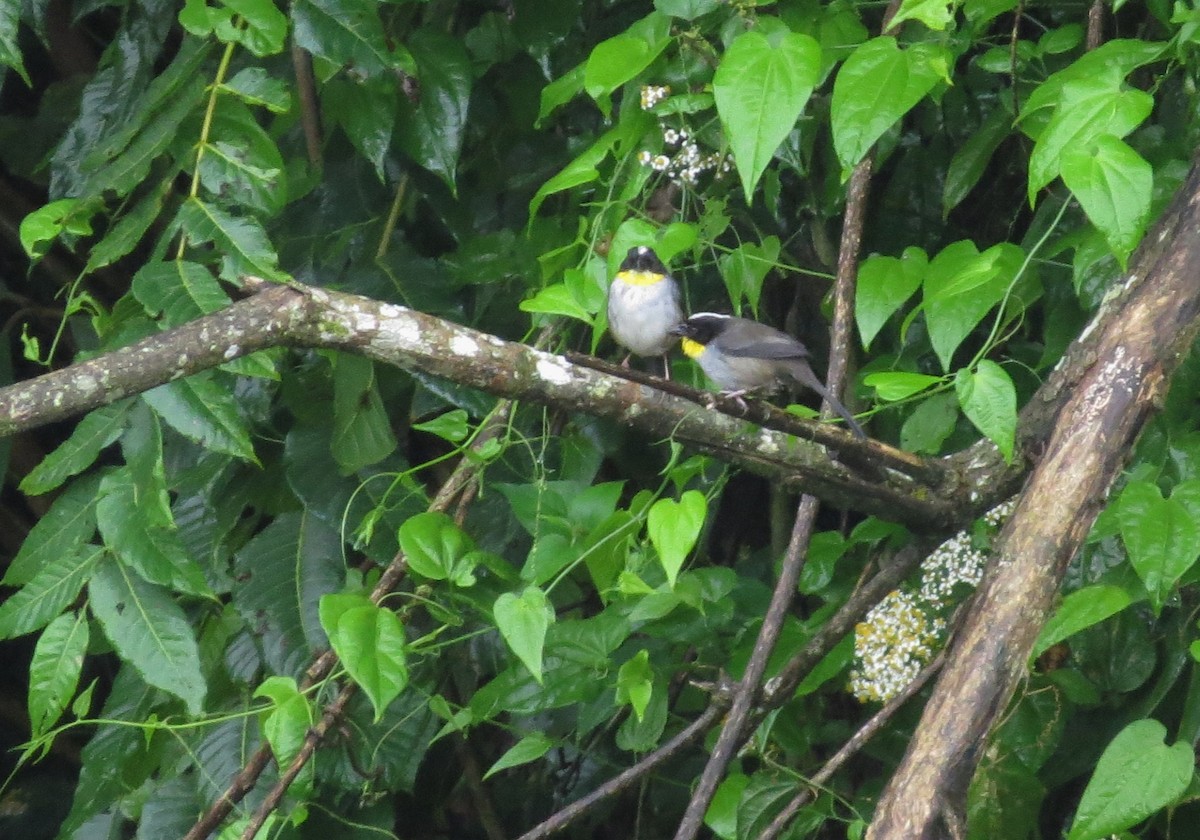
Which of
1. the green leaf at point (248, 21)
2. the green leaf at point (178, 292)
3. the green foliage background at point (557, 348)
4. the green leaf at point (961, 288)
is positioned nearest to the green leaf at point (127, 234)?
the green foliage background at point (557, 348)

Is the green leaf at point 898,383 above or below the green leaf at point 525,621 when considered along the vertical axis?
above

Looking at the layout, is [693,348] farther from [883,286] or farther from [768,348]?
[883,286]

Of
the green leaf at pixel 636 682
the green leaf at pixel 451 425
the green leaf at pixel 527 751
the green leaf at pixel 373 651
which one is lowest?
the green leaf at pixel 527 751

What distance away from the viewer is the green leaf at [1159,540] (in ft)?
5.95

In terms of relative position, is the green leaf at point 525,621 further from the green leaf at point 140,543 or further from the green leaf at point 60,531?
the green leaf at point 60,531

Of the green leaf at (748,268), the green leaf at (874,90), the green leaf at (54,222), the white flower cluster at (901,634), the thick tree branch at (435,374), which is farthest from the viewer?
the green leaf at (748,268)

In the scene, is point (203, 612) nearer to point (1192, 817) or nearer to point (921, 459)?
point (921, 459)

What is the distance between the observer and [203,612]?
2.91 m

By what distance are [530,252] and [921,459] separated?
97 cm

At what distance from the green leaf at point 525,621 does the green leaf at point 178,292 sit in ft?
1.90

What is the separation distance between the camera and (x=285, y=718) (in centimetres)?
211

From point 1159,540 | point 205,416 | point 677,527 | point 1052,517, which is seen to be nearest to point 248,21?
point 205,416

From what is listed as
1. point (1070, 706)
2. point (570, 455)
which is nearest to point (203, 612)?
point (570, 455)

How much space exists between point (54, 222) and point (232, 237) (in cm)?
31
